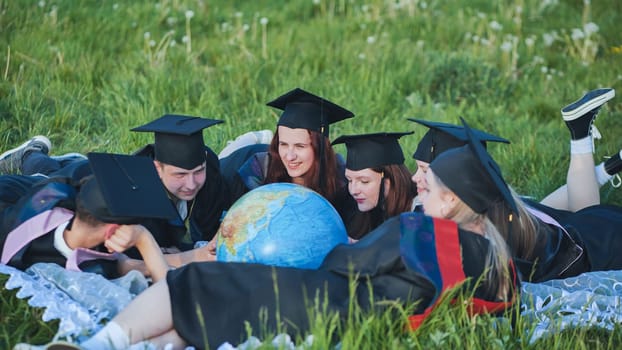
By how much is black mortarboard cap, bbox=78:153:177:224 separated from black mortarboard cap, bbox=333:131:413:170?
84.8 inches

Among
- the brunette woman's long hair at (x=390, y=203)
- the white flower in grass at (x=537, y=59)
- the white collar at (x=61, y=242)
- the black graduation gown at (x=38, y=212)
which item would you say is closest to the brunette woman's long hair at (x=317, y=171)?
the brunette woman's long hair at (x=390, y=203)

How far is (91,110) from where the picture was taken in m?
10.2

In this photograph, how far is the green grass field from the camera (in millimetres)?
10008

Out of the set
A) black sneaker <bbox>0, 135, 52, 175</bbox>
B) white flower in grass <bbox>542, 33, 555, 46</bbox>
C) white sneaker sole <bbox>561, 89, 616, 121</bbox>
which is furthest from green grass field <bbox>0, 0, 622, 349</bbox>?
white sneaker sole <bbox>561, 89, 616, 121</bbox>

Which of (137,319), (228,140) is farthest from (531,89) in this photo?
(137,319)

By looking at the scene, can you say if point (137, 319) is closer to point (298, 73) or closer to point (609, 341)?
point (609, 341)

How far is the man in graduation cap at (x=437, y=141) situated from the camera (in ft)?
25.4

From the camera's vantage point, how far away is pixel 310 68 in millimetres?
11672

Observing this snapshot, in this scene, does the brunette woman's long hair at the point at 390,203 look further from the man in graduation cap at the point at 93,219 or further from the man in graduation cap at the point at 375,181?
the man in graduation cap at the point at 93,219

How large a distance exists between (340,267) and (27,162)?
147 inches

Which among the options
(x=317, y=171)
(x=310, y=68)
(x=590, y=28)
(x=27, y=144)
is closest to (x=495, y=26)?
(x=590, y=28)

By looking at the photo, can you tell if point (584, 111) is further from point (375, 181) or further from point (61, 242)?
point (61, 242)

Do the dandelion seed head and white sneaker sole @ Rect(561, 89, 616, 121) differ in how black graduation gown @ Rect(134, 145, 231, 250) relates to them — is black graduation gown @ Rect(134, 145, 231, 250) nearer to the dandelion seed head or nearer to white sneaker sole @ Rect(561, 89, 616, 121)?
white sneaker sole @ Rect(561, 89, 616, 121)

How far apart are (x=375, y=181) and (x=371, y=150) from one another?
10.6 inches
